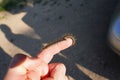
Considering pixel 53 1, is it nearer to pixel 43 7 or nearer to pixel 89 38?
pixel 43 7

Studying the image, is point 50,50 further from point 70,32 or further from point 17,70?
point 70,32

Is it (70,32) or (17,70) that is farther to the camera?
(70,32)

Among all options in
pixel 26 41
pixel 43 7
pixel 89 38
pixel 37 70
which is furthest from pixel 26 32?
pixel 37 70

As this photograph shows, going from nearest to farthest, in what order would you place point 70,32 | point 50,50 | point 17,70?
point 17,70 < point 50,50 < point 70,32

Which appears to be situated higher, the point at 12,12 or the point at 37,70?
the point at 37,70

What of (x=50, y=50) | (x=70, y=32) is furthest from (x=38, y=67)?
(x=70, y=32)

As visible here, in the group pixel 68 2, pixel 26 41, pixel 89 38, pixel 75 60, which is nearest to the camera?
pixel 75 60
